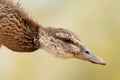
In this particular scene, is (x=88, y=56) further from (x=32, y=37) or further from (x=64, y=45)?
(x=32, y=37)

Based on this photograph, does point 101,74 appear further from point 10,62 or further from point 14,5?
point 14,5

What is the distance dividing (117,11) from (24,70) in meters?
1.38

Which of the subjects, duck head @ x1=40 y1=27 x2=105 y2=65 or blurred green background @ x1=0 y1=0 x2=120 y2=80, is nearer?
duck head @ x1=40 y1=27 x2=105 y2=65

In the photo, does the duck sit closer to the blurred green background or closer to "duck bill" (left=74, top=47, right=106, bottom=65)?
"duck bill" (left=74, top=47, right=106, bottom=65)

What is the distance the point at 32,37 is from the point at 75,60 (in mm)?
1676

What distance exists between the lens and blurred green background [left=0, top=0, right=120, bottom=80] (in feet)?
32.8

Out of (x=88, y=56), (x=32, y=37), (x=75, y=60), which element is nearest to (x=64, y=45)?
(x=88, y=56)

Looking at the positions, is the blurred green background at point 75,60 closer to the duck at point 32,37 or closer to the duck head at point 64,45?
the duck at point 32,37

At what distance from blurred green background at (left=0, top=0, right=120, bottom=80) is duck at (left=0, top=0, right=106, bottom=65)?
80cm

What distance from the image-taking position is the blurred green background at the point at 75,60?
999 cm

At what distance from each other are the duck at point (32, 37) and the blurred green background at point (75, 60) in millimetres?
A: 803

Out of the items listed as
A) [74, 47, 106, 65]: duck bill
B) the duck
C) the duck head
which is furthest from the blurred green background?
[74, 47, 106, 65]: duck bill

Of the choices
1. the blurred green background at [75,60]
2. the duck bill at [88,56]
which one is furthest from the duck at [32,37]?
the blurred green background at [75,60]

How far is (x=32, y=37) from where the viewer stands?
8.76 meters
